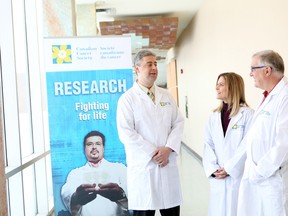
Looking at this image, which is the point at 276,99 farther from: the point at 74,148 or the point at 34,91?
the point at 34,91

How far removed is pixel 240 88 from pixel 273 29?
43.3 inches

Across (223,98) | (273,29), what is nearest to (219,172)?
(223,98)

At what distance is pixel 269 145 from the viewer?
1951mm

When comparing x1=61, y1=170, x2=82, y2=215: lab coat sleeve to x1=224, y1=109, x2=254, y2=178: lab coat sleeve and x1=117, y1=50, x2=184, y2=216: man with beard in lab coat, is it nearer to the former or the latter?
x1=117, y1=50, x2=184, y2=216: man with beard in lab coat

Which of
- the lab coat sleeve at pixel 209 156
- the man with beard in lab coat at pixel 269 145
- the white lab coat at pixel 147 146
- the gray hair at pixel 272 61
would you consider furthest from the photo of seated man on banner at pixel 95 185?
the gray hair at pixel 272 61

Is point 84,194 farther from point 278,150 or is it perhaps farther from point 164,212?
point 278,150

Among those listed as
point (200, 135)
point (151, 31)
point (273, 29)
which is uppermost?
point (151, 31)

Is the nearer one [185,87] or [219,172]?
[219,172]

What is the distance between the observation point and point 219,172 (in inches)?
97.3

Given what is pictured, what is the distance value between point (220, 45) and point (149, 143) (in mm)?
3394

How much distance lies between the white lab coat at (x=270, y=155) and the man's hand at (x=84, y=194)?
1.51 meters

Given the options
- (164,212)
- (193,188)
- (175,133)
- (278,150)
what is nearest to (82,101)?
(175,133)

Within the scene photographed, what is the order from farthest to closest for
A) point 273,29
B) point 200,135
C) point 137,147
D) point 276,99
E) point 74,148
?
point 200,135 → point 273,29 → point 74,148 → point 137,147 → point 276,99

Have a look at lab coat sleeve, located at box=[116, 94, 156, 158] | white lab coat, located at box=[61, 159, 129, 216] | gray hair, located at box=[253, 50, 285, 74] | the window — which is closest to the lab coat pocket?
gray hair, located at box=[253, 50, 285, 74]
